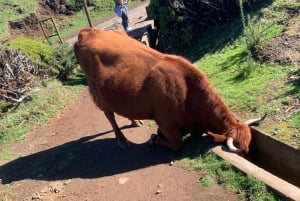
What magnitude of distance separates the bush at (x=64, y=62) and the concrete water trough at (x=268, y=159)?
25.3 ft

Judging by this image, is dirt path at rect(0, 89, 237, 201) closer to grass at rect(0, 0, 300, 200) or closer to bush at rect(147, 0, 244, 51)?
grass at rect(0, 0, 300, 200)

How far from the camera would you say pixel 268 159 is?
Answer: 25.7 feet

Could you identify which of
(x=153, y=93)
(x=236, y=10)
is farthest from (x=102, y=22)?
(x=153, y=93)

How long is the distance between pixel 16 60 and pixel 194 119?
6.86 m

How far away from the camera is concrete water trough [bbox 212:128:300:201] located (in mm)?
6891

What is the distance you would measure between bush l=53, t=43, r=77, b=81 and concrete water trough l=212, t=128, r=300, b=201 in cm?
771

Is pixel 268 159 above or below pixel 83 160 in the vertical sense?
below

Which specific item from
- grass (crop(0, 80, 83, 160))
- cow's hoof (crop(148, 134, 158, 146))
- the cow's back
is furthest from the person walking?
cow's hoof (crop(148, 134, 158, 146))

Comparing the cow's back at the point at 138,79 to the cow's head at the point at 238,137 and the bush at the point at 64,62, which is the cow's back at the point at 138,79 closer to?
the cow's head at the point at 238,137

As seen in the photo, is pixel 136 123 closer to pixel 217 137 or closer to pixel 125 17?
pixel 217 137

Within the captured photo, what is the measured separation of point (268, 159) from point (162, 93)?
1.97 meters

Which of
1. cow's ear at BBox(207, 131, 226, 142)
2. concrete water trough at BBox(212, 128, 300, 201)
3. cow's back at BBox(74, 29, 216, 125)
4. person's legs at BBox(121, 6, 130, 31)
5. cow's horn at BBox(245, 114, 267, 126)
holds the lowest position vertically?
concrete water trough at BBox(212, 128, 300, 201)

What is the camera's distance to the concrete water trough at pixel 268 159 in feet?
22.6

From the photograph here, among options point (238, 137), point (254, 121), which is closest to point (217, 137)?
point (238, 137)
